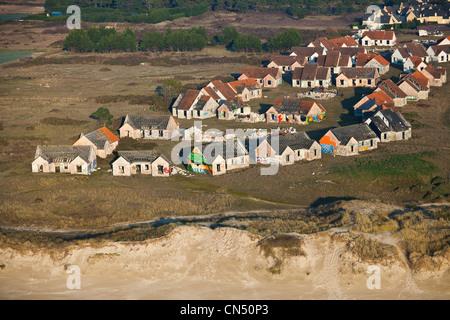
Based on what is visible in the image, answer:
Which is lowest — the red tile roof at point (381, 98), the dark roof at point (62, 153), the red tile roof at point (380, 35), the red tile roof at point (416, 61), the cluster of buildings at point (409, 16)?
the dark roof at point (62, 153)

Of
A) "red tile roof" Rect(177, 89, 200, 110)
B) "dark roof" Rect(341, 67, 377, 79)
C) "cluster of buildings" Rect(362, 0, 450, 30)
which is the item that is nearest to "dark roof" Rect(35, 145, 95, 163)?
"red tile roof" Rect(177, 89, 200, 110)

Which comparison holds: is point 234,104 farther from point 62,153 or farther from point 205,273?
point 205,273

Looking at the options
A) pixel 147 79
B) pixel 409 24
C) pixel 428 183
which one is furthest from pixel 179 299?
pixel 409 24

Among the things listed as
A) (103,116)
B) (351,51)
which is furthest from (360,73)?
(103,116)

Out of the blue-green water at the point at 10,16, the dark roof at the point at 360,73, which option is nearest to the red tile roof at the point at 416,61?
the dark roof at the point at 360,73

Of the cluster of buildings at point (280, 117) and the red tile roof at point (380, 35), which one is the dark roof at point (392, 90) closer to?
the cluster of buildings at point (280, 117)

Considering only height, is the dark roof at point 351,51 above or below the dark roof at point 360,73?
above
